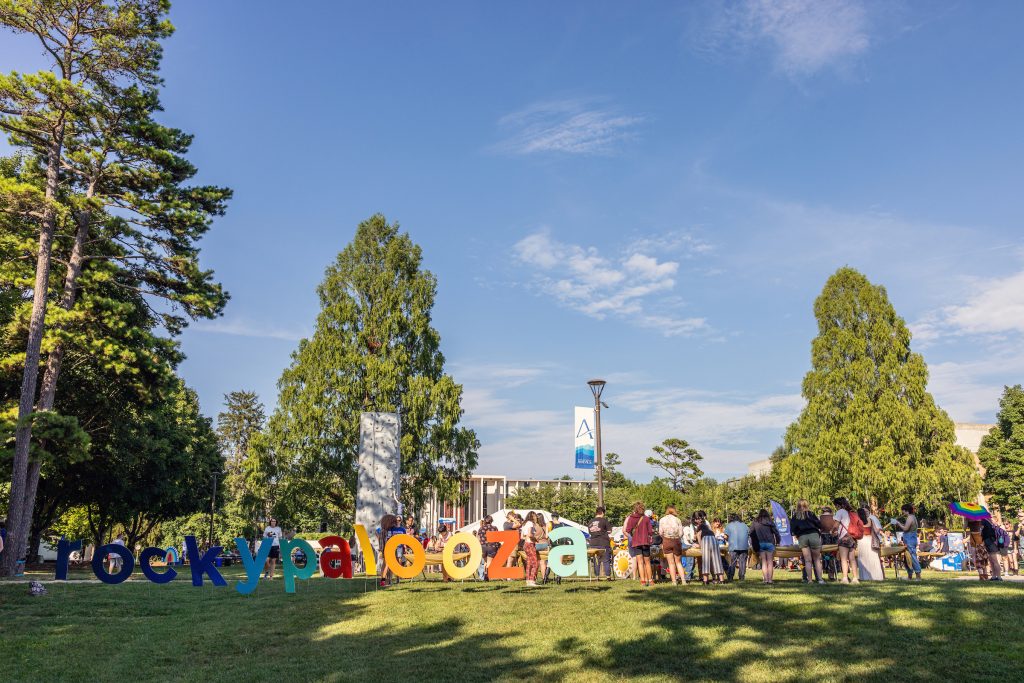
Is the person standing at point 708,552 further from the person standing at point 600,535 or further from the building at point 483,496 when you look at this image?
the building at point 483,496

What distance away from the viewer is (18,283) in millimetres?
23875

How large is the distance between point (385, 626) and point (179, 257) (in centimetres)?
1754

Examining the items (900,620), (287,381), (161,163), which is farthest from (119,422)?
(900,620)

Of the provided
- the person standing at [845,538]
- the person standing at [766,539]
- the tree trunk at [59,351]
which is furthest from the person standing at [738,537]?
the tree trunk at [59,351]

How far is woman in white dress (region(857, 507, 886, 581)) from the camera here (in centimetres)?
1623

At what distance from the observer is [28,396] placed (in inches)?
853

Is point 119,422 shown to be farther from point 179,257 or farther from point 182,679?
point 182,679

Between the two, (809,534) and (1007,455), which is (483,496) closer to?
(1007,455)

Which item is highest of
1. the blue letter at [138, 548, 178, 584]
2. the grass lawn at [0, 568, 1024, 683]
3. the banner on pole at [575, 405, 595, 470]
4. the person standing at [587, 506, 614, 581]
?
the banner on pole at [575, 405, 595, 470]

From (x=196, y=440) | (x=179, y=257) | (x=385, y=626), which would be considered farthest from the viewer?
(x=196, y=440)

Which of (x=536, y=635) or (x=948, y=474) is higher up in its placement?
(x=948, y=474)

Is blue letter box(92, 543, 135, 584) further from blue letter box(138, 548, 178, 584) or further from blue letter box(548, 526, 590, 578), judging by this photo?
blue letter box(548, 526, 590, 578)

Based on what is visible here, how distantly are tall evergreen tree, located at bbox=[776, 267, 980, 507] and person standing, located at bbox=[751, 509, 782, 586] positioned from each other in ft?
85.4

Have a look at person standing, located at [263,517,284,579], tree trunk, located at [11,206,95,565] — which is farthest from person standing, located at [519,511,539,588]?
tree trunk, located at [11,206,95,565]
